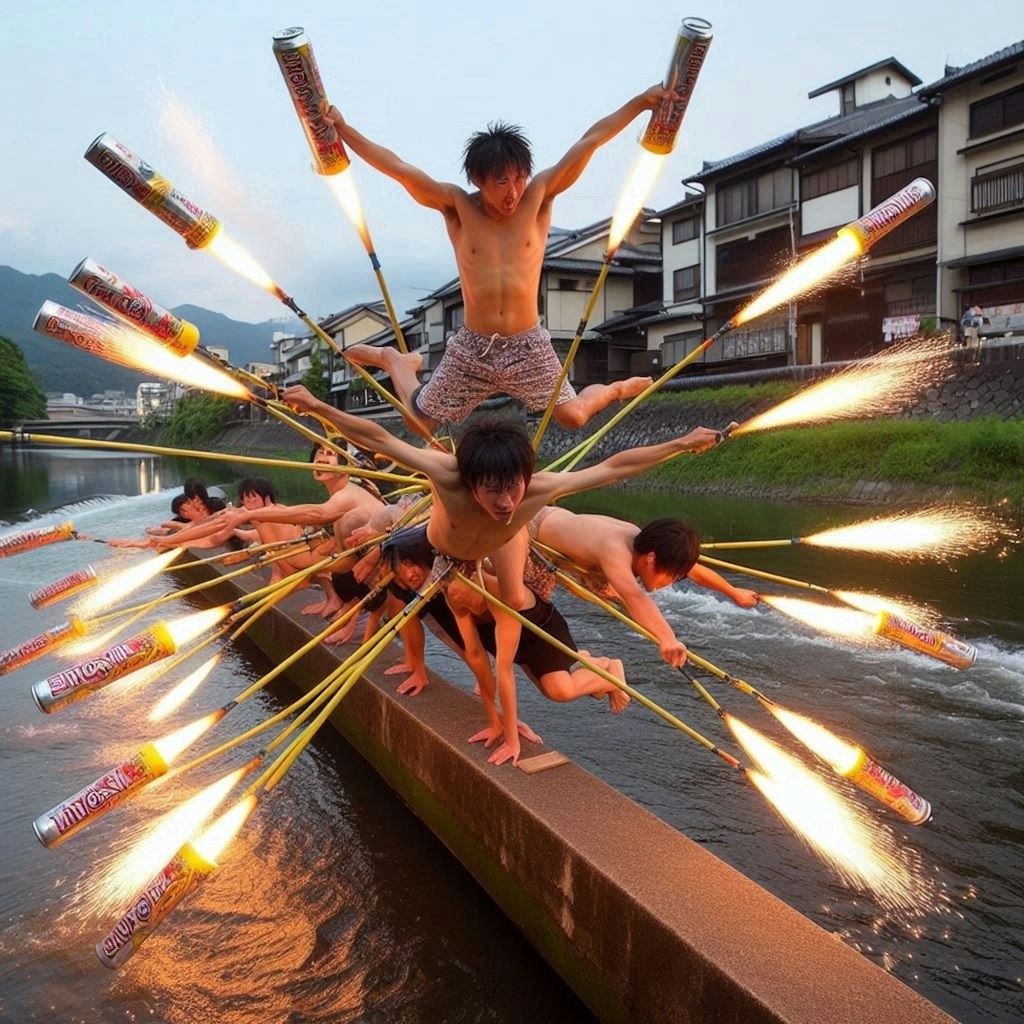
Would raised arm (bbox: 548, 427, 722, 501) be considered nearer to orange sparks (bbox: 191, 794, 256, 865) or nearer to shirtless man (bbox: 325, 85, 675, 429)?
shirtless man (bbox: 325, 85, 675, 429)

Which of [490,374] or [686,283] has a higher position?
[686,283]

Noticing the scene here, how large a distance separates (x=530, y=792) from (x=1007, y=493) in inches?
695

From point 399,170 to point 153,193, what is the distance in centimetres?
132

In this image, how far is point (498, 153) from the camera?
4.46 meters

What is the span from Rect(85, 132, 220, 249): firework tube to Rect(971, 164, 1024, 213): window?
24.4 m

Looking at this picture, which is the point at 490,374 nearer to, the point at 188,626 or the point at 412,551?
the point at 412,551

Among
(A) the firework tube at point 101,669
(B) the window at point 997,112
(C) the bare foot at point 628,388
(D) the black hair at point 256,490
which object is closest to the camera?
(A) the firework tube at point 101,669

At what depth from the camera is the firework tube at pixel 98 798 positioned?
12.2 feet

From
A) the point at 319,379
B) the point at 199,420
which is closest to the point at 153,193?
the point at 319,379

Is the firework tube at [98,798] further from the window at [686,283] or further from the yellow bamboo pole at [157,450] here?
the window at [686,283]

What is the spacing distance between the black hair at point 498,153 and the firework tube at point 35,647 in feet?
13.3

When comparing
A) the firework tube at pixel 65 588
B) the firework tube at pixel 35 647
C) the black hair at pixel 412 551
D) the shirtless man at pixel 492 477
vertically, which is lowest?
the firework tube at pixel 35 647

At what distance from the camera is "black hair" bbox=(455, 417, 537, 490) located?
Answer: 4000 mm

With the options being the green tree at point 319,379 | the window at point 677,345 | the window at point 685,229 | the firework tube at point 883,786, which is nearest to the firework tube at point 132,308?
the firework tube at point 883,786
